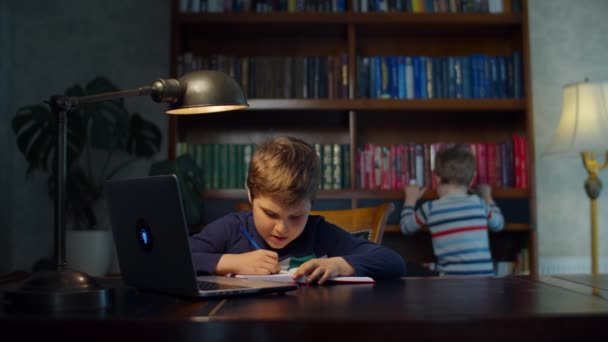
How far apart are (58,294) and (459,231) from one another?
2316 mm

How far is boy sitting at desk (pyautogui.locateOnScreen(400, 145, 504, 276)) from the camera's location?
2910mm

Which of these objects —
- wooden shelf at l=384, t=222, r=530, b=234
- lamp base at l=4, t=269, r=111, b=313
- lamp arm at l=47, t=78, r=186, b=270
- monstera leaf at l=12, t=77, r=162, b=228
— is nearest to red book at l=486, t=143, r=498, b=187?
wooden shelf at l=384, t=222, r=530, b=234

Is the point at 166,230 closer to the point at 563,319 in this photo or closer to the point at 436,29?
the point at 563,319

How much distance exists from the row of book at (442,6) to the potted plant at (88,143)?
4.17 feet

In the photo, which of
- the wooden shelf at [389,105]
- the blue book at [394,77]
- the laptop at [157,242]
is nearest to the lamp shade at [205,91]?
the laptop at [157,242]

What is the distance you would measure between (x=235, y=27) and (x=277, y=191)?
1.94 m

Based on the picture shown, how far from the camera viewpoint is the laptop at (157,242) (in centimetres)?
93

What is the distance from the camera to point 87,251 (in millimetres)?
3025

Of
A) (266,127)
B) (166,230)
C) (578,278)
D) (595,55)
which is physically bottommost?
(578,278)

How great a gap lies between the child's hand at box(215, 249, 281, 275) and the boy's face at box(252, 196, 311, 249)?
0.60ft

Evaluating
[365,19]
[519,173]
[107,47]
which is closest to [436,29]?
[365,19]

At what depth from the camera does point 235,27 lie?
324 centimetres

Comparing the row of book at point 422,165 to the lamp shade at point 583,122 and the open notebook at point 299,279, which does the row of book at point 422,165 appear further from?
the open notebook at point 299,279

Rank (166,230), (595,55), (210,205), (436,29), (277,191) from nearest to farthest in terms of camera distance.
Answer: (166,230)
(277,191)
(210,205)
(436,29)
(595,55)
